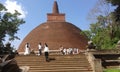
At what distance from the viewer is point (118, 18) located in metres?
24.0

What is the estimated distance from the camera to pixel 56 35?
5653 cm

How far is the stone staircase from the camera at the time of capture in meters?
19.0

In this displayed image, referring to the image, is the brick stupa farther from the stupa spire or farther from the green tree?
the green tree

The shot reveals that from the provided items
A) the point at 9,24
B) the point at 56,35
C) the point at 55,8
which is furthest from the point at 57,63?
the point at 55,8

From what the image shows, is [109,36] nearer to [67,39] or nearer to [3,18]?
[3,18]

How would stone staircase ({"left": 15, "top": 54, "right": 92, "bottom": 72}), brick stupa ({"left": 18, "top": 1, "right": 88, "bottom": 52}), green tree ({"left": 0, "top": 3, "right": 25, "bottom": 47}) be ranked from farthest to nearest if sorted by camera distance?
brick stupa ({"left": 18, "top": 1, "right": 88, "bottom": 52}) < green tree ({"left": 0, "top": 3, "right": 25, "bottom": 47}) < stone staircase ({"left": 15, "top": 54, "right": 92, "bottom": 72})

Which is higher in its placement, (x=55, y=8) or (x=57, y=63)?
(x=55, y=8)

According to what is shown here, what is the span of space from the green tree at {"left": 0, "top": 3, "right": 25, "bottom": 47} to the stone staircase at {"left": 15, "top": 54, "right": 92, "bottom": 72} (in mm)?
9202

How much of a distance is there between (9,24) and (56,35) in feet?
85.2

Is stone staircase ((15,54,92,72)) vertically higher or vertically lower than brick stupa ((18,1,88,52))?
lower

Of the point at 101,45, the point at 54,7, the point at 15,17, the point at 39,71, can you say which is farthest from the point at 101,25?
the point at 54,7

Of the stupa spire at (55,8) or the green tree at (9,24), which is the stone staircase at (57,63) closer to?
the green tree at (9,24)

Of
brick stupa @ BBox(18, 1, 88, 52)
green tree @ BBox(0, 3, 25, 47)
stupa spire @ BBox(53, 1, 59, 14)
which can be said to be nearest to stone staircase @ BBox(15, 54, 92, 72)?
green tree @ BBox(0, 3, 25, 47)

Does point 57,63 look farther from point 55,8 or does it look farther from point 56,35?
point 55,8
